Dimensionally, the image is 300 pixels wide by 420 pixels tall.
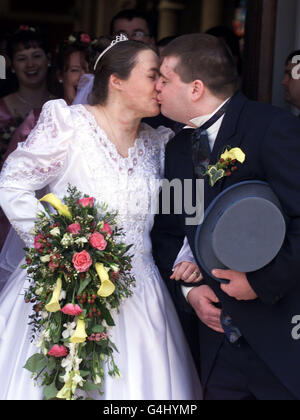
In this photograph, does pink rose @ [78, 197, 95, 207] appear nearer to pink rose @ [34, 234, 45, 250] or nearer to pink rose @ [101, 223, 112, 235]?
pink rose @ [101, 223, 112, 235]

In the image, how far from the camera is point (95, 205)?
295 cm

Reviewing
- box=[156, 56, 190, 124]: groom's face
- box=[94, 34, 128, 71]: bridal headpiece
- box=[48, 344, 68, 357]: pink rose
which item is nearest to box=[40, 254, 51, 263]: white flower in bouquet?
box=[48, 344, 68, 357]: pink rose

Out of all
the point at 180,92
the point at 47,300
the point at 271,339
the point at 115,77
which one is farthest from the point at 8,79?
the point at 271,339

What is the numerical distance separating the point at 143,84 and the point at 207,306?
1068 mm

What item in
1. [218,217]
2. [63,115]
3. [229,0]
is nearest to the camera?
[218,217]

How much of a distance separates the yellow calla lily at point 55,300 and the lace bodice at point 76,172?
43cm

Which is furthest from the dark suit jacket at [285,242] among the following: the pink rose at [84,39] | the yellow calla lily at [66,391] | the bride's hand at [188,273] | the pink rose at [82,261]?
the pink rose at [84,39]

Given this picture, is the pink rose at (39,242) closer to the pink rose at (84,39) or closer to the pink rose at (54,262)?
the pink rose at (54,262)

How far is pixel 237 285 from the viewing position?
8.95 ft

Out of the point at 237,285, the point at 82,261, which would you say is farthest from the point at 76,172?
the point at 237,285

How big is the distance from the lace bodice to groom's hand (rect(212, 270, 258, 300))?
64cm

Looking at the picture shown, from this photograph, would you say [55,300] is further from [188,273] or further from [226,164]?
[226,164]

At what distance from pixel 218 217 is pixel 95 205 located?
574 millimetres

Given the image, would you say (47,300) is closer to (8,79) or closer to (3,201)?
(3,201)
